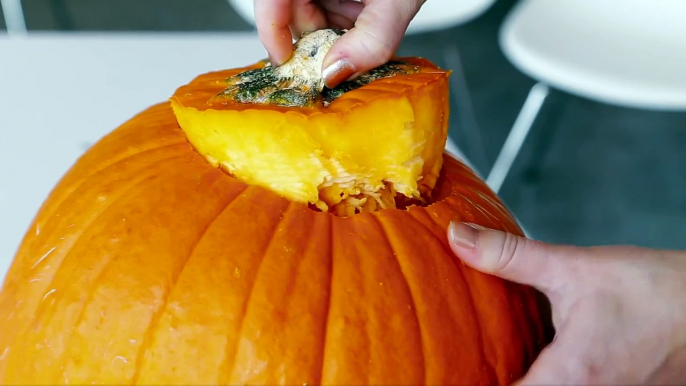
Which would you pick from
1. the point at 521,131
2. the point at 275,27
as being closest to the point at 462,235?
the point at 275,27

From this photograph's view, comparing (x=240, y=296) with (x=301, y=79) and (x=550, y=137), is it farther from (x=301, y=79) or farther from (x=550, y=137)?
(x=550, y=137)

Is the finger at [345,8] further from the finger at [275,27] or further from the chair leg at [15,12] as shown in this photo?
the chair leg at [15,12]

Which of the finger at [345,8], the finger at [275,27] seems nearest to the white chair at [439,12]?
the finger at [345,8]

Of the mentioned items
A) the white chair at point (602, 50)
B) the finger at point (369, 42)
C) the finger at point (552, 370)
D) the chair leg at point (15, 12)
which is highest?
the finger at point (369, 42)

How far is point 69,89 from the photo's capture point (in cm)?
101

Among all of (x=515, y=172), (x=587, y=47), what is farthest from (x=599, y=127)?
(x=587, y=47)

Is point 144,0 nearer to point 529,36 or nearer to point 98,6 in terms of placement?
point 98,6

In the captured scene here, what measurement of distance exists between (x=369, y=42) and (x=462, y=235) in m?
0.19

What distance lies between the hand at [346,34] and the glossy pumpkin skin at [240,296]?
Result: 128 mm

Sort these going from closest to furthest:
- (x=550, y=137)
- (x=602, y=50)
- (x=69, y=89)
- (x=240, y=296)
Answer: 1. (x=240, y=296)
2. (x=69, y=89)
3. (x=602, y=50)
4. (x=550, y=137)

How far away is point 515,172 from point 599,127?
0.56 meters

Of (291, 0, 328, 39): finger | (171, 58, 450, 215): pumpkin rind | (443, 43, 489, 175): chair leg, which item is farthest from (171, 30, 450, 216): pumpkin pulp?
(443, 43, 489, 175): chair leg

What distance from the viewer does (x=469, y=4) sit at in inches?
69.2

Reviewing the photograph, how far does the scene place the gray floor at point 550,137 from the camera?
1.99m
